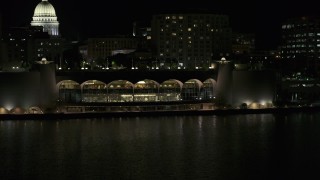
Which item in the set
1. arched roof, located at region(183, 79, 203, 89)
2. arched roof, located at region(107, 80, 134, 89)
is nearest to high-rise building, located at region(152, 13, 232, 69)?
arched roof, located at region(183, 79, 203, 89)

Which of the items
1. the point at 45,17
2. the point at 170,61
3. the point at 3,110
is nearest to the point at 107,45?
the point at 45,17

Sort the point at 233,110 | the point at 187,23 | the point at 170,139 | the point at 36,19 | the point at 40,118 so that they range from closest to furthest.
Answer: the point at 170,139
the point at 40,118
the point at 233,110
the point at 187,23
the point at 36,19

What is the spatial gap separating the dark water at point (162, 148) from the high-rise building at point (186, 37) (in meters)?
18.3

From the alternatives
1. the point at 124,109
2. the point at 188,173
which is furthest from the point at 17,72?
the point at 188,173

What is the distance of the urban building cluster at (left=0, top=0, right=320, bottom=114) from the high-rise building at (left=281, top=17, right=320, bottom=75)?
0.06 m

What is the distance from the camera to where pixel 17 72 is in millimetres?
29906

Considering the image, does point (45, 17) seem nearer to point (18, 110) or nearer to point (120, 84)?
point (120, 84)

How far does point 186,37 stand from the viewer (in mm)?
47375

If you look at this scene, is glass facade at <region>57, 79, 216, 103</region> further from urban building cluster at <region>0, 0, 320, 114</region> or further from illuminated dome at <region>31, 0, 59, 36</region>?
illuminated dome at <region>31, 0, 59, 36</region>

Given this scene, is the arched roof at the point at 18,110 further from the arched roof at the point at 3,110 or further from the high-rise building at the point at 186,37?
the high-rise building at the point at 186,37

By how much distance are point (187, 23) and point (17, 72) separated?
18641 millimetres

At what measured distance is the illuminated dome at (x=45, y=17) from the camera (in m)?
53.8

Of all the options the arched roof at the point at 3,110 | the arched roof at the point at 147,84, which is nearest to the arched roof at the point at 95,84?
the arched roof at the point at 147,84

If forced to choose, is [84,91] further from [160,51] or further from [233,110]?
[160,51]
